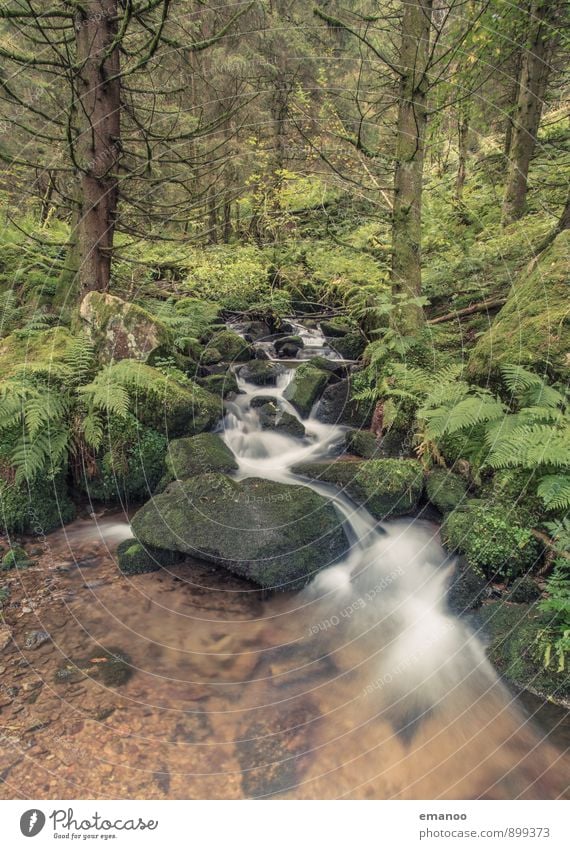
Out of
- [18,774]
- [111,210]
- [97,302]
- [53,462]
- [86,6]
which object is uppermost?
[86,6]

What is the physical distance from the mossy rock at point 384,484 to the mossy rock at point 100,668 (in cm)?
327

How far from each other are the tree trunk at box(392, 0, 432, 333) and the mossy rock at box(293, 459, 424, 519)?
2499mm

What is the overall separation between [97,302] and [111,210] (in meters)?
1.36

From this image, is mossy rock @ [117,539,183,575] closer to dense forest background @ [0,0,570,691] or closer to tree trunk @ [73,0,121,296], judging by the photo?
dense forest background @ [0,0,570,691]

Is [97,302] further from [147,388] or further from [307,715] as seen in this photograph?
[307,715]

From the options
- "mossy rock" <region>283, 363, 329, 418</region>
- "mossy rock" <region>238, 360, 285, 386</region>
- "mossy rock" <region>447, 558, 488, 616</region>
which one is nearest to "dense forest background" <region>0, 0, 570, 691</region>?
"mossy rock" <region>447, 558, 488, 616</region>

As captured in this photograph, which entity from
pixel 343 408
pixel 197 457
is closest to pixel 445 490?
pixel 343 408

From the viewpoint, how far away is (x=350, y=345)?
10.6m

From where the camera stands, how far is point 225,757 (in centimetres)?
321

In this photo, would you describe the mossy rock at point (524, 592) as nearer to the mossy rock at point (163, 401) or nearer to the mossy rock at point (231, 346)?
the mossy rock at point (163, 401)

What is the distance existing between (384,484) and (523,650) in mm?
2468

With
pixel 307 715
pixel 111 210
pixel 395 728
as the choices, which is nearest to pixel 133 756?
pixel 307 715

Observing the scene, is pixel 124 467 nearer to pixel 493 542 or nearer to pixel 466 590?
pixel 466 590

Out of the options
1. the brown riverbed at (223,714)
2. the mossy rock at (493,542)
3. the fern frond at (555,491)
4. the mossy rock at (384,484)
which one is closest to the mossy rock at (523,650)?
the brown riverbed at (223,714)
